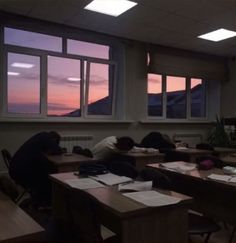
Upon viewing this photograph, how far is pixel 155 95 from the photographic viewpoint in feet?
21.8

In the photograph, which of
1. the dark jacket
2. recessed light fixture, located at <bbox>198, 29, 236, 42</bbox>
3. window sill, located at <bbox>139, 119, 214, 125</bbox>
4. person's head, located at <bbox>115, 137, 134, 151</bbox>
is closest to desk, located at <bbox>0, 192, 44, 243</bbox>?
the dark jacket

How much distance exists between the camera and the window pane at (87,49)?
18.2ft

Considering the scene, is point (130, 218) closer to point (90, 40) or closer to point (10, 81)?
point (10, 81)

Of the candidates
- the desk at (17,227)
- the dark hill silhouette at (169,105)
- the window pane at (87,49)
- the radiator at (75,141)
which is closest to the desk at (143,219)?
the desk at (17,227)

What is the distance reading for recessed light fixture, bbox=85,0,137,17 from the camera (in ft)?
13.5

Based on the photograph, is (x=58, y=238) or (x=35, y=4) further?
(x=35, y=4)

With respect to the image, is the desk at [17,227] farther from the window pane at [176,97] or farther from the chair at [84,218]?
the window pane at [176,97]

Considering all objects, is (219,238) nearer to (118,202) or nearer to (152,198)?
(152,198)

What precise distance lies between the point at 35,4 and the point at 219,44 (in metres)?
3.84

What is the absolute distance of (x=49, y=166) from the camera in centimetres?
364

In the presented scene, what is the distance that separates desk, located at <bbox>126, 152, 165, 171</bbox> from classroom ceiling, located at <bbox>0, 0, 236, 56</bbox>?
6.87 ft

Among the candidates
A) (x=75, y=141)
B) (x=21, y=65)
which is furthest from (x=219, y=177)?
(x=21, y=65)

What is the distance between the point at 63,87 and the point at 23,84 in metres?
0.74

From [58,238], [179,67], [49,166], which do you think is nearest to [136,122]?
[179,67]
